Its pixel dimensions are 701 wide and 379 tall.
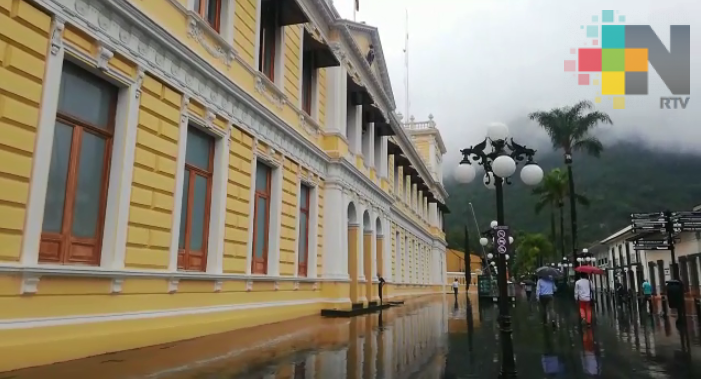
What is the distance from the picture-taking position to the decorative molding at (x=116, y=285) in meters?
8.20

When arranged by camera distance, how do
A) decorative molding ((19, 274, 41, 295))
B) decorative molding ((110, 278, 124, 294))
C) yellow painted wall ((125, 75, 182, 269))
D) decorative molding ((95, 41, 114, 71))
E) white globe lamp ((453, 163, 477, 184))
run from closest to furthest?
decorative molding ((19, 274, 41, 295)), decorative molding ((95, 41, 114, 71)), decorative molding ((110, 278, 124, 294)), yellow painted wall ((125, 75, 182, 269)), white globe lamp ((453, 163, 477, 184))

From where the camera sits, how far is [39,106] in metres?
7.00

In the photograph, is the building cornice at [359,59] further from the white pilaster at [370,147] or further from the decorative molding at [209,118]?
the decorative molding at [209,118]

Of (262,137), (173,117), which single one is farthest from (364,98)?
(173,117)

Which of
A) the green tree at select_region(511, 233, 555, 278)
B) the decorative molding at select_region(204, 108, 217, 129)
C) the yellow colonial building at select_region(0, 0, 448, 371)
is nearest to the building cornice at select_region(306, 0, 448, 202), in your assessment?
the yellow colonial building at select_region(0, 0, 448, 371)

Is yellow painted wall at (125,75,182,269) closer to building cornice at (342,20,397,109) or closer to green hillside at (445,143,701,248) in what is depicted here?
building cornice at (342,20,397,109)

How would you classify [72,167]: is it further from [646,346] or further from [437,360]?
[646,346]

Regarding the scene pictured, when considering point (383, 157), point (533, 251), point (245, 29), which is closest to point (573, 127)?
point (383, 157)

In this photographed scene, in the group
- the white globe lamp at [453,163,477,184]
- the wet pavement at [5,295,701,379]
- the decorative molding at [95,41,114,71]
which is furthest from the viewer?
the white globe lamp at [453,163,477,184]

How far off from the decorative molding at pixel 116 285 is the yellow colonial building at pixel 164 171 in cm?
4

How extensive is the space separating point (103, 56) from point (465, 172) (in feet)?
21.6

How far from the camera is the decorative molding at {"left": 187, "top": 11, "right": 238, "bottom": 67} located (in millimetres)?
10711

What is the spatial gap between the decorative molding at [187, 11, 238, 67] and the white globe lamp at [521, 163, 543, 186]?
721cm

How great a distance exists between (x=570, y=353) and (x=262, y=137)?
356 inches
